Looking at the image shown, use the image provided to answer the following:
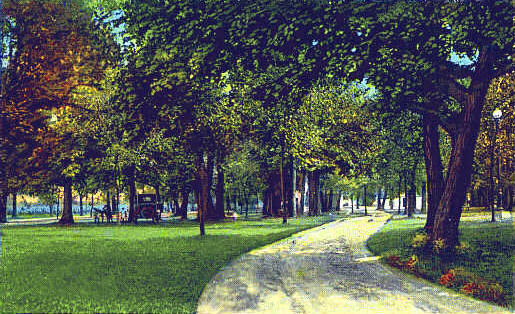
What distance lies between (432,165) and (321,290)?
11822 mm

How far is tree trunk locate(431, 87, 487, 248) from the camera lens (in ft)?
50.6

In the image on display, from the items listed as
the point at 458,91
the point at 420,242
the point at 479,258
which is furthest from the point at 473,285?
the point at 458,91

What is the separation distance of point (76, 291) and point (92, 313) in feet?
6.39

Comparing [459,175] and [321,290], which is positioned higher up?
[459,175]

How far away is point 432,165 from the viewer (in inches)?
796

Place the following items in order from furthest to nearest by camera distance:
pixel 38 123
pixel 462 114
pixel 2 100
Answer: pixel 38 123 < pixel 2 100 < pixel 462 114

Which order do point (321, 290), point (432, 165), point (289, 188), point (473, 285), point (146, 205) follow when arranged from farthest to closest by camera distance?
point (289, 188)
point (146, 205)
point (432, 165)
point (473, 285)
point (321, 290)

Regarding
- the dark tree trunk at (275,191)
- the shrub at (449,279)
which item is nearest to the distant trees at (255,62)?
the shrub at (449,279)

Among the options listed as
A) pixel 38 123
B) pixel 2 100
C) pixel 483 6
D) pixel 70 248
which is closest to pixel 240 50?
pixel 483 6

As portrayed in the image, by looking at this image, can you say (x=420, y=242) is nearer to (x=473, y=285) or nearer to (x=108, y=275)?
(x=473, y=285)

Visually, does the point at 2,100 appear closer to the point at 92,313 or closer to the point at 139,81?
the point at 139,81

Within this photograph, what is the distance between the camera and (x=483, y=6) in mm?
12664

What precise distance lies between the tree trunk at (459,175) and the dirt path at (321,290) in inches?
103

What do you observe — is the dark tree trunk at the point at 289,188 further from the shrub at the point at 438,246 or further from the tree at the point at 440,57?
the shrub at the point at 438,246
